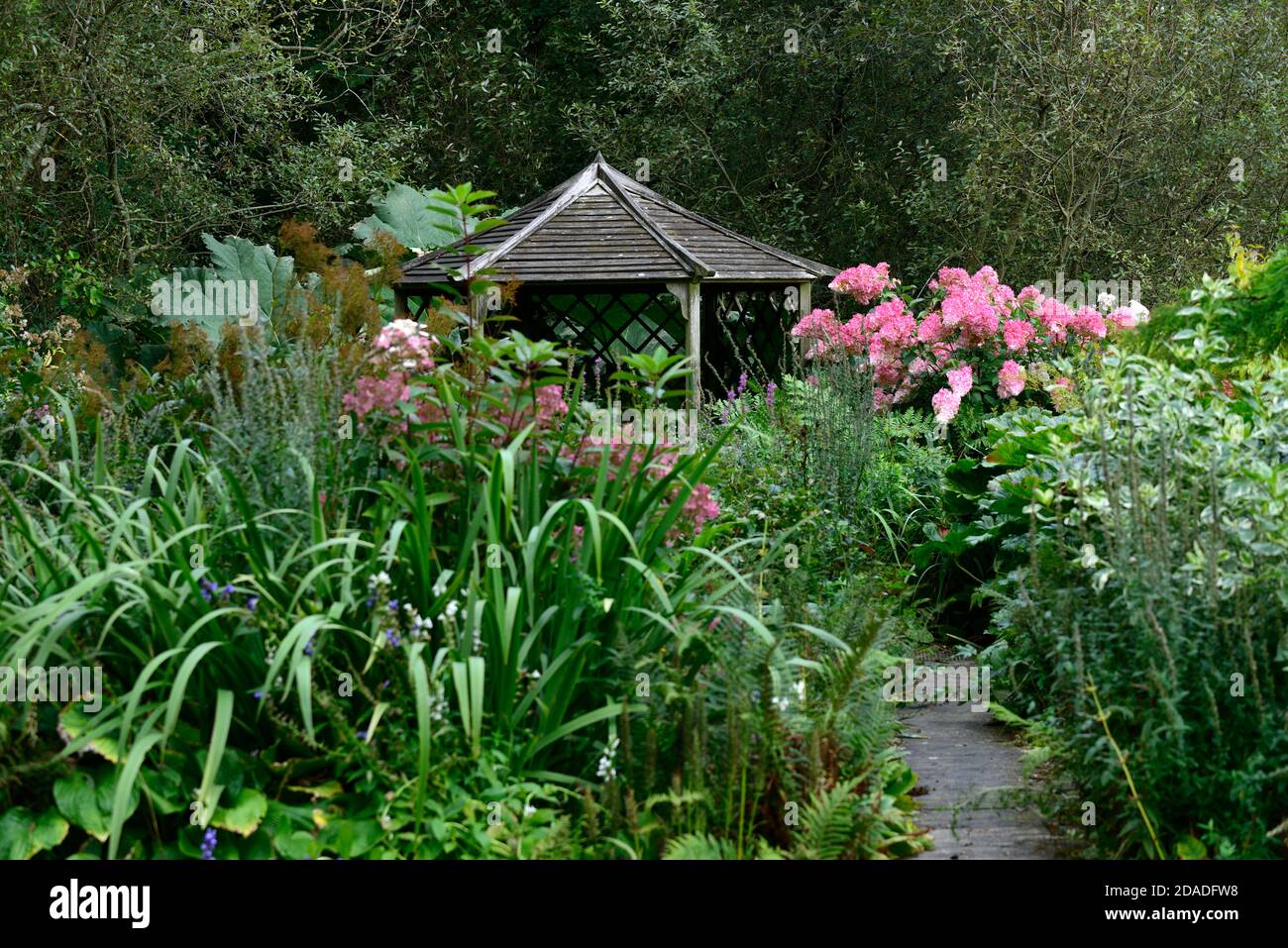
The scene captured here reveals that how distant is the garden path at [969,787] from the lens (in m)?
2.78

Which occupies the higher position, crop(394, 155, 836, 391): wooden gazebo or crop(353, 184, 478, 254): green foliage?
crop(353, 184, 478, 254): green foliage

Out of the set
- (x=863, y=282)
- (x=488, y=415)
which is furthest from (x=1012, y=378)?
(x=488, y=415)

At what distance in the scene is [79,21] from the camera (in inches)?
374

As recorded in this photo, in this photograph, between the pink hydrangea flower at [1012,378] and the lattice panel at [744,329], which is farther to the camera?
the lattice panel at [744,329]

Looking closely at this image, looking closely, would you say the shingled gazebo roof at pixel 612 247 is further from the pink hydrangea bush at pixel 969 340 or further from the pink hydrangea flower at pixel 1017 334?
the pink hydrangea flower at pixel 1017 334

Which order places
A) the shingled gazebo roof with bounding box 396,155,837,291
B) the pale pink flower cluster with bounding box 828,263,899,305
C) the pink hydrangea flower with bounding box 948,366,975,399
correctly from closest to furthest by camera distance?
the pink hydrangea flower with bounding box 948,366,975,399, the pale pink flower cluster with bounding box 828,263,899,305, the shingled gazebo roof with bounding box 396,155,837,291

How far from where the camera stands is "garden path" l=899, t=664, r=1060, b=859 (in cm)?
278

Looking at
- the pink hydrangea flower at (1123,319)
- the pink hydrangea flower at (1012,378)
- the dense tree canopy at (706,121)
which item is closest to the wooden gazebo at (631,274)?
the pink hydrangea flower at (1012,378)

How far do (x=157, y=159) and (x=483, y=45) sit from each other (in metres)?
4.91

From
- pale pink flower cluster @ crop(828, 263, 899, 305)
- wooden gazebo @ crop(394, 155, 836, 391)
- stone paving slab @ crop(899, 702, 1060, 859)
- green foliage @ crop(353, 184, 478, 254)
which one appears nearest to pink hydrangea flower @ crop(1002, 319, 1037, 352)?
pale pink flower cluster @ crop(828, 263, 899, 305)

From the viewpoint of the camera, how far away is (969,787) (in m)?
3.19

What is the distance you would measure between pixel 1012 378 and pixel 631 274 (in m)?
2.94

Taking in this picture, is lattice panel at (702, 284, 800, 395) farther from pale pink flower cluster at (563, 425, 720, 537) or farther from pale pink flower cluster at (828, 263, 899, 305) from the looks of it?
pale pink flower cluster at (563, 425, 720, 537)

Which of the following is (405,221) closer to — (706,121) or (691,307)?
(691,307)
